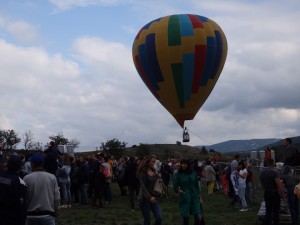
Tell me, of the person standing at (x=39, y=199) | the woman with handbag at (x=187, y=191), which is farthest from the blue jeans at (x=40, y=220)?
the woman with handbag at (x=187, y=191)

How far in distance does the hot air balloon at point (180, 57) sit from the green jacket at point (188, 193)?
1438 cm

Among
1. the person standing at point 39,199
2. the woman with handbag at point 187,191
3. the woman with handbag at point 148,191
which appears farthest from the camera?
the woman with handbag at point 187,191

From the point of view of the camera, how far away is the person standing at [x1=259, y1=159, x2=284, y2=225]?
37.5 feet

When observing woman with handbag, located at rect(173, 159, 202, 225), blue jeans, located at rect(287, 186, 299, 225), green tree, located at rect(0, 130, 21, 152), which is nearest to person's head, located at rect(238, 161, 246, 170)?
blue jeans, located at rect(287, 186, 299, 225)

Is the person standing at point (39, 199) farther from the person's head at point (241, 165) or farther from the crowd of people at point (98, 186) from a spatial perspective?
the person's head at point (241, 165)

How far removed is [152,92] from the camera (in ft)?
84.5

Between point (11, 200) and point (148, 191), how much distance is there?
3.62 meters

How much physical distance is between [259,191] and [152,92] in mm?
8300

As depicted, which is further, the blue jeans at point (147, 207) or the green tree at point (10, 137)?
the green tree at point (10, 137)

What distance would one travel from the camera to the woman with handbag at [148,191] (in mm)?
9391

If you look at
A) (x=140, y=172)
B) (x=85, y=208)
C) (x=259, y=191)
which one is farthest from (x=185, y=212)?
(x=259, y=191)

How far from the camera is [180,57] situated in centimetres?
2395

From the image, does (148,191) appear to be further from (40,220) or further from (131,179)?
(131,179)

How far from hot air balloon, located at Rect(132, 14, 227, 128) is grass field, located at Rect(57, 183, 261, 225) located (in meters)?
7.55
